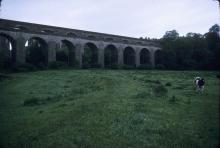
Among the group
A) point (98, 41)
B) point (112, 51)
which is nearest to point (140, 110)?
point (98, 41)

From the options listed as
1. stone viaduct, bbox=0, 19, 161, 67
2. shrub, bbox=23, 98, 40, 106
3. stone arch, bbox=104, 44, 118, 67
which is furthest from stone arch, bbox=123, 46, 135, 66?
shrub, bbox=23, 98, 40, 106

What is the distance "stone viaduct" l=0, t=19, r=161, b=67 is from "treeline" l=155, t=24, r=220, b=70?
3.88 m

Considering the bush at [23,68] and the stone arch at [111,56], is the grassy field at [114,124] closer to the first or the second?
the bush at [23,68]

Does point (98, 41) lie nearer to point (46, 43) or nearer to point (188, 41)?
point (46, 43)

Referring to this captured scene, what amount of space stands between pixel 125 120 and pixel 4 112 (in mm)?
6294

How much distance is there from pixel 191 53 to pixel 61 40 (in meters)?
28.9

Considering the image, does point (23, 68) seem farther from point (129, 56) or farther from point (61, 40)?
point (129, 56)

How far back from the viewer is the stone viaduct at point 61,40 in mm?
34906

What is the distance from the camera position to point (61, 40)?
132 ft

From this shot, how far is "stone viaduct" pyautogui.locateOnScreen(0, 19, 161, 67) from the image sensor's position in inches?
1374

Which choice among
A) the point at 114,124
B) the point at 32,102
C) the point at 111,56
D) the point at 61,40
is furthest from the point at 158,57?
the point at 114,124

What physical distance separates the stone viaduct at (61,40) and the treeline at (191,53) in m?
3.88

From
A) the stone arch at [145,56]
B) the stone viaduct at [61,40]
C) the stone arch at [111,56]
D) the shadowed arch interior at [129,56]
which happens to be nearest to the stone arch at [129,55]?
the shadowed arch interior at [129,56]

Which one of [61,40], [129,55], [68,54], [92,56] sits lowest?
[92,56]
